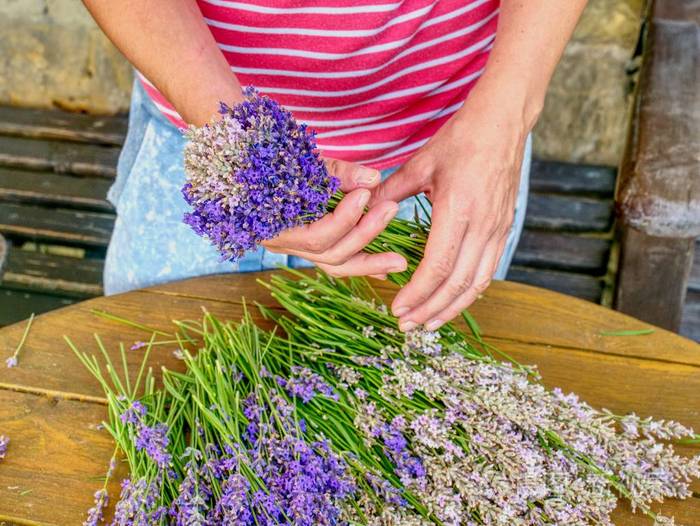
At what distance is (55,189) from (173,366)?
55.1 inches

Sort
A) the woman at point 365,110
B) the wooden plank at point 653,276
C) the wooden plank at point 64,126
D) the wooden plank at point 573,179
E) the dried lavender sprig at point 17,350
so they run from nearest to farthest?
the woman at point 365,110
the dried lavender sprig at point 17,350
the wooden plank at point 653,276
the wooden plank at point 573,179
the wooden plank at point 64,126

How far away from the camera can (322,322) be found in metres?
0.99

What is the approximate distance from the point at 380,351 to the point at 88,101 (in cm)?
187

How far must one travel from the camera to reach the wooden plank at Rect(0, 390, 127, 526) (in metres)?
0.87

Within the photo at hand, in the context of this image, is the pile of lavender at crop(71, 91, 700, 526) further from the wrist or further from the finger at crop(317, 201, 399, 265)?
the wrist

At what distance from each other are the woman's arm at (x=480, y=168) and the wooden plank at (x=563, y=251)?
1085 millimetres

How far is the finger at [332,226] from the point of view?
81 centimetres

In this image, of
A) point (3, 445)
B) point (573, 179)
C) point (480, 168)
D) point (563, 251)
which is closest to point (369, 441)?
point (480, 168)

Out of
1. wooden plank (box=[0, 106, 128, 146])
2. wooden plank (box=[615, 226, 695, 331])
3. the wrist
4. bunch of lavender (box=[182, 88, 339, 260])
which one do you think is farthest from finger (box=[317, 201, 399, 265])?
wooden plank (box=[0, 106, 128, 146])

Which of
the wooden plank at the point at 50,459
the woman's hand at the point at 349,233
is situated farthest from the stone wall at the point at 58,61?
the woman's hand at the point at 349,233

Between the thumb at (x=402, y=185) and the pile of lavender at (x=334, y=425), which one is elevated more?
the thumb at (x=402, y=185)

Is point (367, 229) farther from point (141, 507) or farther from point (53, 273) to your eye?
point (53, 273)

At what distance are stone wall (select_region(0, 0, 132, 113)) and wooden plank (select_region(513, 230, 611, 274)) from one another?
4.72 feet

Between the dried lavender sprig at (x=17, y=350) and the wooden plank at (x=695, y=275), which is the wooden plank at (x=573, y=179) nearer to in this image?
the wooden plank at (x=695, y=275)
